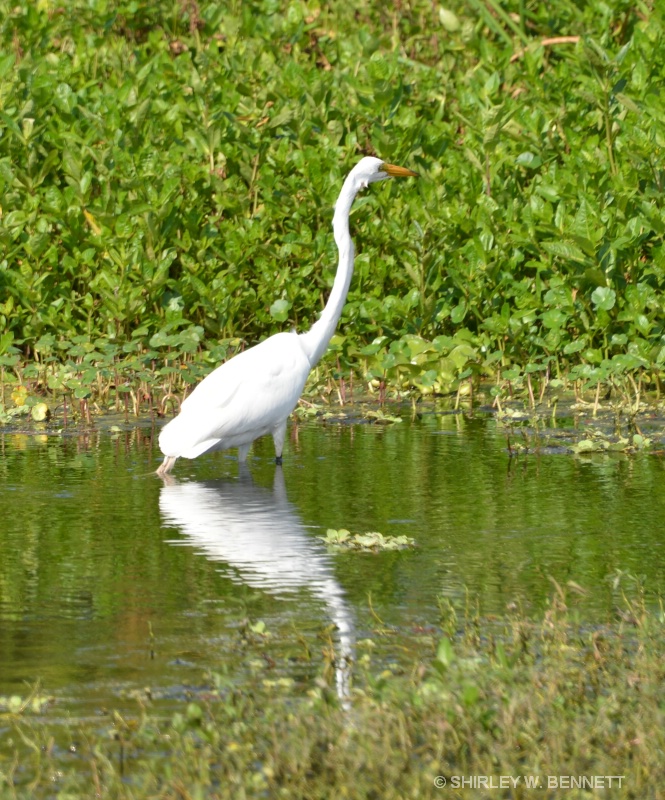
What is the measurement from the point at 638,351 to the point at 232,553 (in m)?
4.06

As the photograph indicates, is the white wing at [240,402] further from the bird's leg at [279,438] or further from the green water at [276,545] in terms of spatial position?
the green water at [276,545]

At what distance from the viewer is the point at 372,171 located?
866 centimetres

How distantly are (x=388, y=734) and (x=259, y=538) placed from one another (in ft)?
8.58

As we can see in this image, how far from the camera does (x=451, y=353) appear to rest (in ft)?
31.2

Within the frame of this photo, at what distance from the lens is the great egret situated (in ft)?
24.4


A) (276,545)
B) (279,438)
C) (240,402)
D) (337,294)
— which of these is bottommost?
(276,545)

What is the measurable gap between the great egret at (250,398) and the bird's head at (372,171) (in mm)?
596

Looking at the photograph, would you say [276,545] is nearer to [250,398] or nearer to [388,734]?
[250,398]

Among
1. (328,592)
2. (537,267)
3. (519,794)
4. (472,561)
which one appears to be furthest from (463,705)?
(537,267)

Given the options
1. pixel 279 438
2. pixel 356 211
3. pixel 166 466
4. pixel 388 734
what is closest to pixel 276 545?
pixel 166 466

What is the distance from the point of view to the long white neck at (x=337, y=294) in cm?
816

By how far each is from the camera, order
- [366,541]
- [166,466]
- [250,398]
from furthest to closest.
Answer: [250,398], [166,466], [366,541]

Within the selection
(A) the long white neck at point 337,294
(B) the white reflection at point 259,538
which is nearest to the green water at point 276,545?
(B) the white reflection at point 259,538

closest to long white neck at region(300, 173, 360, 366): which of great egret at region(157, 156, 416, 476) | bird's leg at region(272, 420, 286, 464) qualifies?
great egret at region(157, 156, 416, 476)
